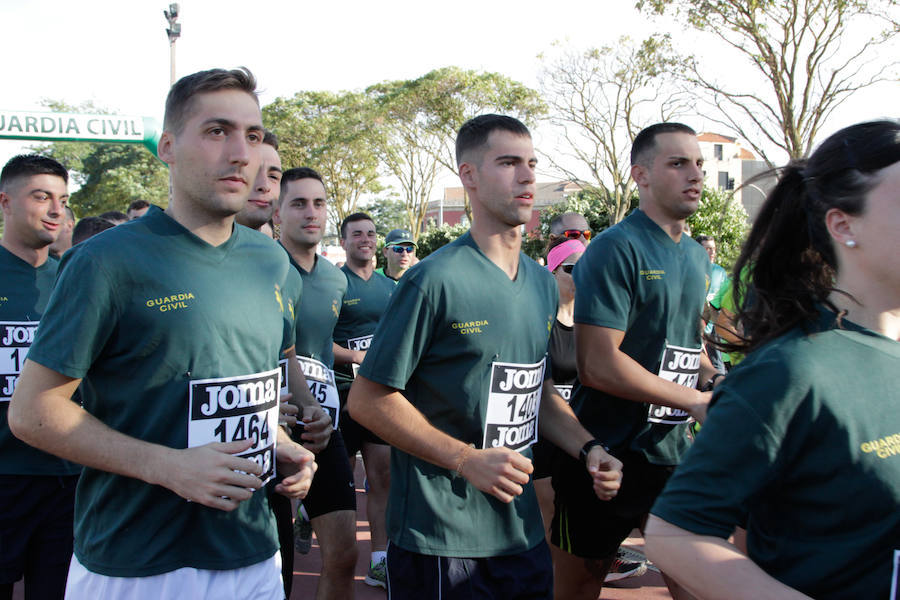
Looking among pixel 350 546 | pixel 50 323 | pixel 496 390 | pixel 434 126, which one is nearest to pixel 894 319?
pixel 496 390

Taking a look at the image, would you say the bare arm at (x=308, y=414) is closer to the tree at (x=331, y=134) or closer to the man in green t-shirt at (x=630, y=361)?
the man in green t-shirt at (x=630, y=361)

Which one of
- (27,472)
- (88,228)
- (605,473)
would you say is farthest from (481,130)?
(88,228)

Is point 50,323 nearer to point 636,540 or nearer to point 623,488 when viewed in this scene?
point 623,488

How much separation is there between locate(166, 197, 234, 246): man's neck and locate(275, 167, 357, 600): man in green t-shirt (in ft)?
3.41

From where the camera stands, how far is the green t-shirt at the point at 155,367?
194 cm

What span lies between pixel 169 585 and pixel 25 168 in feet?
9.00

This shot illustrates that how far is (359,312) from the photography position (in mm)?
5902

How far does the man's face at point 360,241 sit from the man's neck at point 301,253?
1.64 meters

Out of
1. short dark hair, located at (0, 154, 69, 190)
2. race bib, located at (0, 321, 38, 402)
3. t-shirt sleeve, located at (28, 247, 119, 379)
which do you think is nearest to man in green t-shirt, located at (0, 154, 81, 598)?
race bib, located at (0, 321, 38, 402)

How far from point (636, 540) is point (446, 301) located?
387cm

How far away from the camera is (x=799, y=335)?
1.49 meters

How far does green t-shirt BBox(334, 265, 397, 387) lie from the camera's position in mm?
5770

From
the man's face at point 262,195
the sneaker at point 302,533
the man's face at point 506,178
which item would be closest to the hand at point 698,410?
the man's face at point 506,178

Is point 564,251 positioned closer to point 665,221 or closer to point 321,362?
point 665,221
